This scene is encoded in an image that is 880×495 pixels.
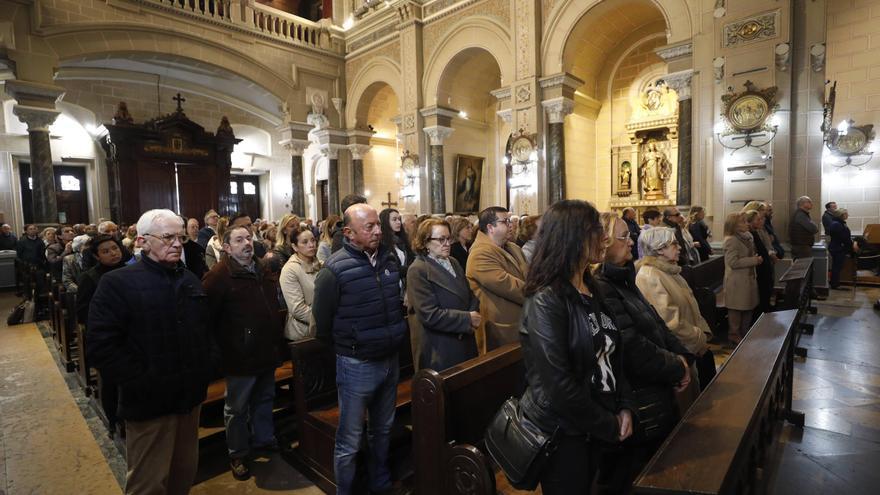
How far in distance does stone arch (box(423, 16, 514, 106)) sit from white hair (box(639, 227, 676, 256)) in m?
8.49

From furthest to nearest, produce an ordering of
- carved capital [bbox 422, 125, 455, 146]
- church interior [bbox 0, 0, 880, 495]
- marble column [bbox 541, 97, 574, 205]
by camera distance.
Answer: carved capital [bbox 422, 125, 455, 146] → marble column [bbox 541, 97, 574, 205] → church interior [bbox 0, 0, 880, 495]

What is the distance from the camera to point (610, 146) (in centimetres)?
1208

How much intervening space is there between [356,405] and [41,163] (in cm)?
1128

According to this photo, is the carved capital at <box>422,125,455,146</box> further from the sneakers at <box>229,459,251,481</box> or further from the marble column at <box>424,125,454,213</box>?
the sneakers at <box>229,459,251,481</box>

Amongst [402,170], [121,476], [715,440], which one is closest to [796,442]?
[715,440]

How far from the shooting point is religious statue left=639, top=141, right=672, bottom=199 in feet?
37.2

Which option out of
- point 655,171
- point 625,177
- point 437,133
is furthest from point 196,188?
point 655,171

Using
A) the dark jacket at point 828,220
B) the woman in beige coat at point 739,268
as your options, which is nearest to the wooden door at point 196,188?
the woman in beige coat at point 739,268

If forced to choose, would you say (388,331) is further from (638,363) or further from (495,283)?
(638,363)

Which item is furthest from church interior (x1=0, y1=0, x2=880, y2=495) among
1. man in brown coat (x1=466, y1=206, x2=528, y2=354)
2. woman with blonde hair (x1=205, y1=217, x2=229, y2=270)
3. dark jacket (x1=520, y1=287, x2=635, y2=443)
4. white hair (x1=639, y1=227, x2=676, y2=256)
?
woman with blonde hair (x1=205, y1=217, x2=229, y2=270)

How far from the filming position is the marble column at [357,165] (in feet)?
47.1

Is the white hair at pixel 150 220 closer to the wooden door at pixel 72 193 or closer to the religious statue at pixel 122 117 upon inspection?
the religious statue at pixel 122 117

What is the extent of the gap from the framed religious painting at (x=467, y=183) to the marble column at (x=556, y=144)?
3574 mm

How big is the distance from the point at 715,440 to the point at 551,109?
9360 mm
